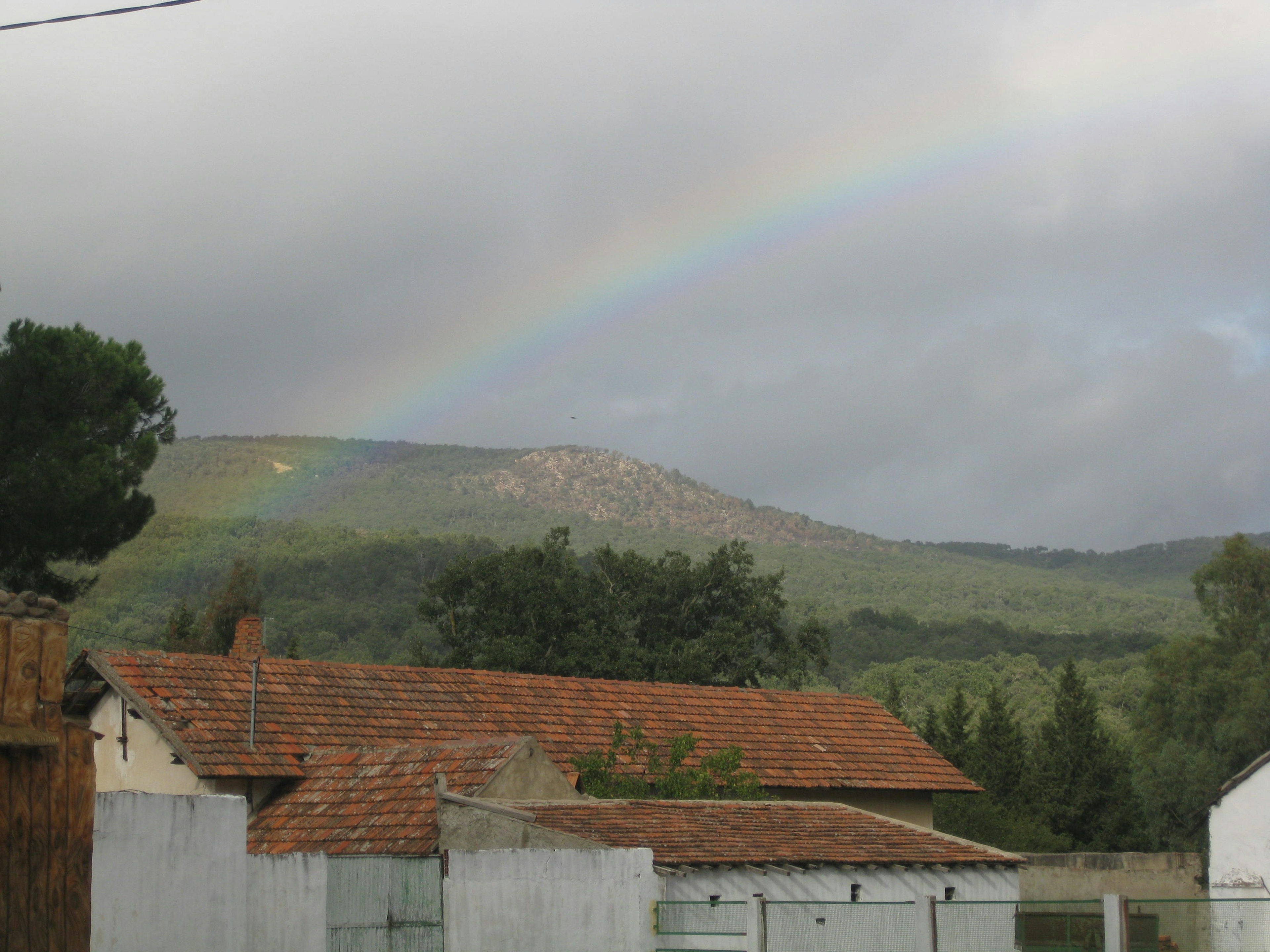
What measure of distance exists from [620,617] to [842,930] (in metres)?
35.0

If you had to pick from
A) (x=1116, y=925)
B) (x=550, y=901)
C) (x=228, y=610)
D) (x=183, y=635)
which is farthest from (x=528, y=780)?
(x=228, y=610)

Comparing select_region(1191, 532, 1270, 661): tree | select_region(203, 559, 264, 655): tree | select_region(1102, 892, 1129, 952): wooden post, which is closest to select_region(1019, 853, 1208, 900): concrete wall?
select_region(1102, 892, 1129, 952): wooden post

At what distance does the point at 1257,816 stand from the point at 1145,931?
34.9 ft

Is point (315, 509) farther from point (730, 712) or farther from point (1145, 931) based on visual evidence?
point (1145, 931)

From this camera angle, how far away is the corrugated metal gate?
39.8 ft

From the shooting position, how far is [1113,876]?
31.8 metres

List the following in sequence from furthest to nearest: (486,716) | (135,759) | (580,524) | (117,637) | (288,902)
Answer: (580,524)
(117,637)
(486,716)
(135,759)
(288,902)

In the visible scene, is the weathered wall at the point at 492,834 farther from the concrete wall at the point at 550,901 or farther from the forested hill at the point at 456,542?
the forested hill at the point at 456,542

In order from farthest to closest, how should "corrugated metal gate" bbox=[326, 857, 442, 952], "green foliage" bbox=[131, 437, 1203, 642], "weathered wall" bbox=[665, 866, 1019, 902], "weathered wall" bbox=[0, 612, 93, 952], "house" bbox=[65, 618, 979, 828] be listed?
"green foliage" bbox=[131, 437, 1203, 642] → "house" bbox=[65, 618, 979, 828] → "weathered wall" bbox=[665, 866, 1019, 902] → "corrugated metal gate" bbox=[326, 857, 442, 952] → "weathered wall" bbox=[0, 612, 93, 952]

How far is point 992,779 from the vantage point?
57.2 metres

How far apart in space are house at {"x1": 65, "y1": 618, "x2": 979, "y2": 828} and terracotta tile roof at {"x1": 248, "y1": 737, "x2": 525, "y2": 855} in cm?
159

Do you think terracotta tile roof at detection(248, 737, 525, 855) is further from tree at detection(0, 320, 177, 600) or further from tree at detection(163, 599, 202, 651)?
tree at detection(163, 599, 202, 651)

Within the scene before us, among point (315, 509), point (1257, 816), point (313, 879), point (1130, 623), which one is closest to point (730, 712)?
point (1257, 816)

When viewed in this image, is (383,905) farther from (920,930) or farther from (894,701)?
(894,701)
